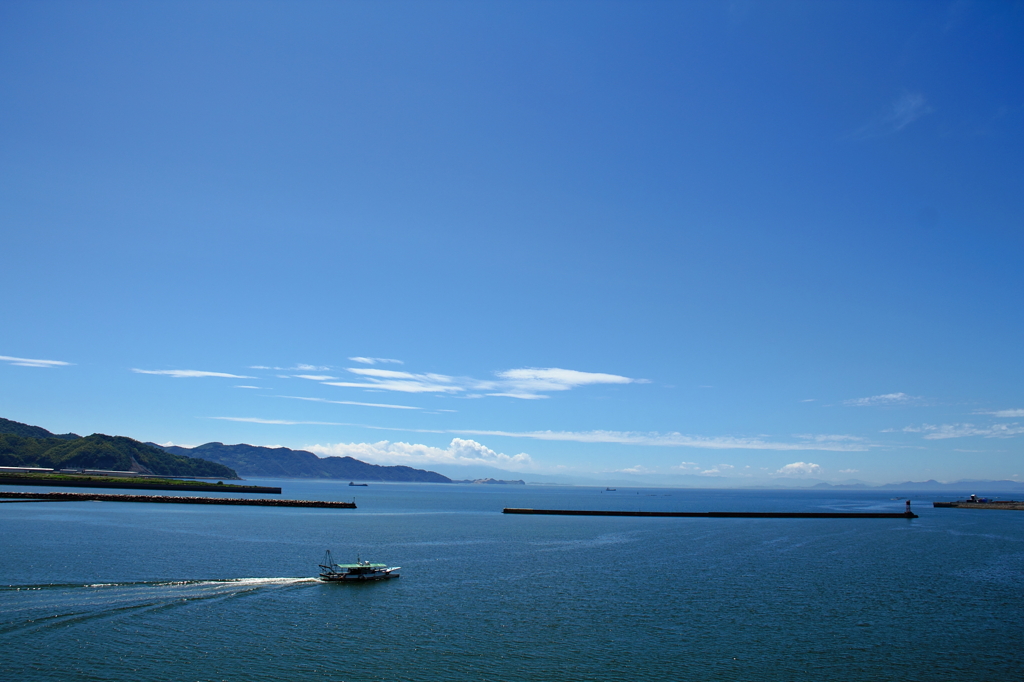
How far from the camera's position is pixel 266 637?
2981 cm

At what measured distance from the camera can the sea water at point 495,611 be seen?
2688 cm

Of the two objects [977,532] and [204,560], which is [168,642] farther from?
[977,532]

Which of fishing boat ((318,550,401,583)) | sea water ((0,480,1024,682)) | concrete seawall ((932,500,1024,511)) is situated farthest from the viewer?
concrete seawall ((932,500,1024,511))

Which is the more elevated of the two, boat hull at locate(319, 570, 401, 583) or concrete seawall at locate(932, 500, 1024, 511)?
concrete seawall at locate(932, 500, 1024, 511)

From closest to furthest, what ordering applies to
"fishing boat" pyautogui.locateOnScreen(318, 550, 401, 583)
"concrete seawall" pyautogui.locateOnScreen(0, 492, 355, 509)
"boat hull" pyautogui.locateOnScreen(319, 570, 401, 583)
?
"boat hull" pyautogui.locateOnScreen(319, 570, 401, 583)
"fishing boat" pyautogui.locateOnScreen(318, 550, 401, 583)
"concrete seawall" pyautogui.locateOnScreen(0, 492, 355, 509)

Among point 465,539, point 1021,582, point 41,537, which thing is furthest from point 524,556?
point 41,537

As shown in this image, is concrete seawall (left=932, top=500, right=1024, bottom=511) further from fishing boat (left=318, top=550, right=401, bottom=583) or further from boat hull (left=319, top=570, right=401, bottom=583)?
boat hull (left=319, top=570, right=401, bottom=583)

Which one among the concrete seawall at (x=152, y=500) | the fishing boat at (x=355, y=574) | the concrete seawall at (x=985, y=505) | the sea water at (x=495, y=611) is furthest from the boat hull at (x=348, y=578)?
the concrete seawall at (x=985, y=505)

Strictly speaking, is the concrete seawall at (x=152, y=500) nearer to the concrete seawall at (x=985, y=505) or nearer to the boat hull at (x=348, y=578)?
the boat hull at (x=348, y=578)

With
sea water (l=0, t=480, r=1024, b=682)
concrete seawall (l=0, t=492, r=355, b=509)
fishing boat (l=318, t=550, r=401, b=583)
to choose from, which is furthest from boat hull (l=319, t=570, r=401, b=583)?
concrete seawall (l=0, t=492, r=355, b=509)

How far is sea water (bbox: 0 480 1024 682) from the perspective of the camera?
26.9 metres

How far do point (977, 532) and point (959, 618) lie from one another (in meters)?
76.7

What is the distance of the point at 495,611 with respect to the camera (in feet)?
120

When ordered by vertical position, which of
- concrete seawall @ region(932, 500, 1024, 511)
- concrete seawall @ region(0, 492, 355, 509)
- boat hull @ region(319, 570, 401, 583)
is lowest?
concrete seawall @ region(0, 492, 355, 509)
